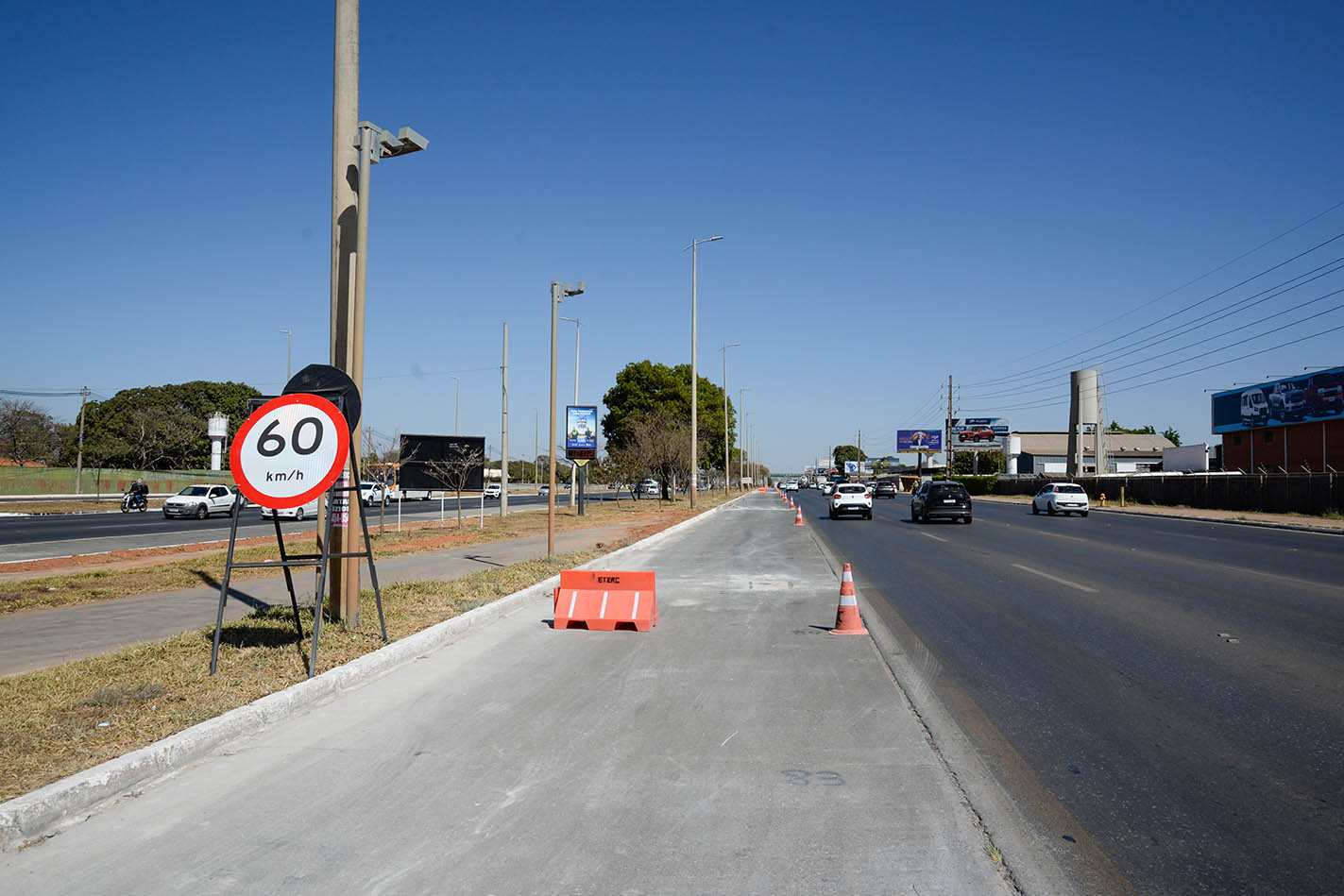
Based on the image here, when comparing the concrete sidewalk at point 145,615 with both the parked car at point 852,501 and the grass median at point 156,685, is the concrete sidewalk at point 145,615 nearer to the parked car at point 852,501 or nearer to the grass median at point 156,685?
the grass median at point 156,685

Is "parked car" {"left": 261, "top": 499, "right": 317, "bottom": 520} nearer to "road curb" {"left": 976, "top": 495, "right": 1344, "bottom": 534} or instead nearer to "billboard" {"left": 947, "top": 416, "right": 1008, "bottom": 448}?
"road curb" {"left": 976, "top": 495, "right": 1344, "bottom": 534}

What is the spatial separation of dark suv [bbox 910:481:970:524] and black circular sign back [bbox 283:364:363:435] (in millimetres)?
28659

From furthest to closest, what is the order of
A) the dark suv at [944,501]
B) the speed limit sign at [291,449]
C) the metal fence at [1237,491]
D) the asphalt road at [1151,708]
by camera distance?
1. the metal fence at [1237,491]
2. the dark suv at [944,501]
3. the speed limit sign at [291,449]
4. the asphalt road at [1151,708]

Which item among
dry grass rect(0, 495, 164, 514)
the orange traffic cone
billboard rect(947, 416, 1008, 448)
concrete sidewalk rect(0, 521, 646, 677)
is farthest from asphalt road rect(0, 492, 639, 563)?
billboard rect(947, 416, 1008, 448)

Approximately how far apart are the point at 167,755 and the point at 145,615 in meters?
6.63

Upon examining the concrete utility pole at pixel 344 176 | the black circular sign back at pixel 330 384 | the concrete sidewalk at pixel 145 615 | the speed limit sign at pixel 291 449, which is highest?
the concrete utility pole at pixel 344 176

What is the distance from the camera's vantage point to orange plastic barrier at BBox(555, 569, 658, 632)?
10.5 meters

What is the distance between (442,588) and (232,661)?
513cm

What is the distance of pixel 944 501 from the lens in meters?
34.2

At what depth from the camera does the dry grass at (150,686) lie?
5.22m

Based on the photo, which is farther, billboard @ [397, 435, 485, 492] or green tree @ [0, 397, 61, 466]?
green tree @ [0, 397, 61, 466]

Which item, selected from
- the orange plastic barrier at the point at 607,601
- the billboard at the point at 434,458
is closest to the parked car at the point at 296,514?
the billboard at the point at 434,458

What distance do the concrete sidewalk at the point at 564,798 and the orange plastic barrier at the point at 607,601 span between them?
1995 millimetres

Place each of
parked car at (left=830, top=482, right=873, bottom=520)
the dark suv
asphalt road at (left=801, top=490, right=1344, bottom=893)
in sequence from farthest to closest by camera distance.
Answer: parked car at (left=830, top=482, right=873, bottom=520) < the dark suv < asphalt road at (left=801, top=490, right=1344, bottom=893)
